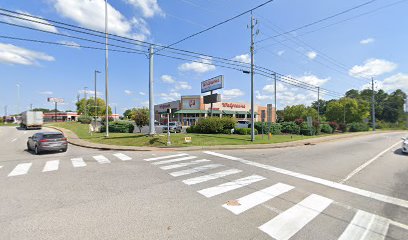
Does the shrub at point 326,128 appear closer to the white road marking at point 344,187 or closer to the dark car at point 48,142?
the white road marking at point 344,187

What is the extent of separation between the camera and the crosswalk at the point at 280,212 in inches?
152

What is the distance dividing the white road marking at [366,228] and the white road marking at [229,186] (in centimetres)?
295

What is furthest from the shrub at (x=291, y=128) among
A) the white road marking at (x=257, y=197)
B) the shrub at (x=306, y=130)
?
the white road marking at (x=257, y=197)

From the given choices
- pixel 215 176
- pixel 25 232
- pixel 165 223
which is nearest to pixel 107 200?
pixel 25 232

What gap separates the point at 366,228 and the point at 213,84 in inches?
1300

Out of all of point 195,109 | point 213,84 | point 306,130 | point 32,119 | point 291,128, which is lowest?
point 306,130

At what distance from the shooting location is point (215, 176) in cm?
760

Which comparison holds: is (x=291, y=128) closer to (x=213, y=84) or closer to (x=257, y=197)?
(x=213, y=84)

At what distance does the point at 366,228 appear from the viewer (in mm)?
4008

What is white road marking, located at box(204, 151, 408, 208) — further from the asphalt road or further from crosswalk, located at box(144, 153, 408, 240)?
crosswalk, located at box(144, 153, 408, 240)

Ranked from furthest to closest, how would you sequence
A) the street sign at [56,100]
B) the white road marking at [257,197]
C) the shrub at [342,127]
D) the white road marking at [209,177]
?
the street sign at [56,100] < the shrub at [342,127] < the white road marking at [209,177] < the white road marking at [257,197]

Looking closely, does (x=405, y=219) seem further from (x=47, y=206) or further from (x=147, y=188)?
(x=47, y=206)

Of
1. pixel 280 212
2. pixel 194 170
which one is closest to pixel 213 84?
pixel 194 170

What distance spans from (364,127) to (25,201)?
58803 mm
